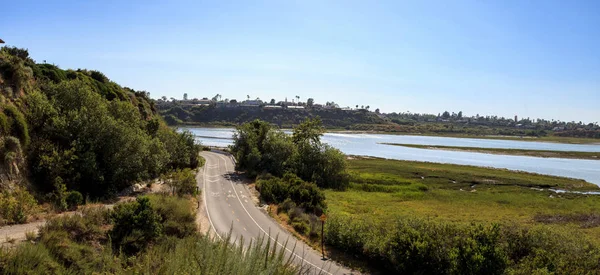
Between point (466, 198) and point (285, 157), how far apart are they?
2943 cm

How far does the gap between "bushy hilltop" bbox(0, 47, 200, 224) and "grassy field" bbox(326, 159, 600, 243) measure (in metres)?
22.4

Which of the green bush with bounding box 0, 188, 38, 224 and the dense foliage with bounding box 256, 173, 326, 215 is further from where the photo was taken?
the dense foliage with bounding box 256, 173, 326, 215

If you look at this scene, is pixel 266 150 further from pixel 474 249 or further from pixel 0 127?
pixel 474 249

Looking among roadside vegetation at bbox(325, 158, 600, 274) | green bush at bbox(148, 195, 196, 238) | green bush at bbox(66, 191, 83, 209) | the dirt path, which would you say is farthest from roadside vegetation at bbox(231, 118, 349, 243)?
the dirt path

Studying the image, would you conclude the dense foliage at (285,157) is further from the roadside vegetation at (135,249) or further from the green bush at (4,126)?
the green bush at (4,126)

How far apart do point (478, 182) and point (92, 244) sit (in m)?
68.4

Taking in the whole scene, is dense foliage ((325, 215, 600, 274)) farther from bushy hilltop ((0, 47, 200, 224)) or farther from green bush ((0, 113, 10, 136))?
green bush ((0, 113, 10, 136))

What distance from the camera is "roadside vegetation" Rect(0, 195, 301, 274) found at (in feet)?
30.3

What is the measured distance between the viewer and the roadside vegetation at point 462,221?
19250mm

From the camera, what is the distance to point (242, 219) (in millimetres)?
31484

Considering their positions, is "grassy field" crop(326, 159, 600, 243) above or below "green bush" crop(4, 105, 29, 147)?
below

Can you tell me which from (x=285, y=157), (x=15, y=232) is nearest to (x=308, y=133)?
(x=285, y=157)

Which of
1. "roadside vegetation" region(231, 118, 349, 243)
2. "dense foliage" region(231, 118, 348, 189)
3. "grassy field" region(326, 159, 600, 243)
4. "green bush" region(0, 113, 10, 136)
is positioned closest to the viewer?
"green bush" region(0, 113, 10, 136)

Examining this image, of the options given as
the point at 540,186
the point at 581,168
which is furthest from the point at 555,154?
the point at 540,186
